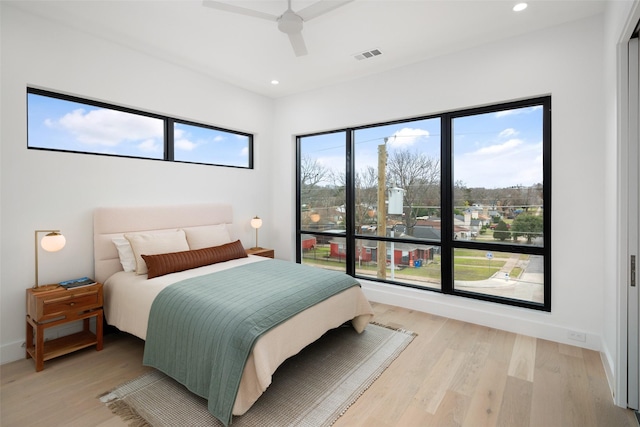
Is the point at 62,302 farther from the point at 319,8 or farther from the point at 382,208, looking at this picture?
the point at 382,208

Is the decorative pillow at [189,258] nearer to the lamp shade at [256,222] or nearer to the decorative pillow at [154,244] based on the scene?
the decorative pillow at [154,244]

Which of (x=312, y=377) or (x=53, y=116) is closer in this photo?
(x=312, y=377)

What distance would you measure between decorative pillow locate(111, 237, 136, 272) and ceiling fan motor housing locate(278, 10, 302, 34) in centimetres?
253

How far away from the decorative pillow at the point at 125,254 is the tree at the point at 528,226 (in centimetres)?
388

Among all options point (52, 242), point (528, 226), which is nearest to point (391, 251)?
point (528, 226)

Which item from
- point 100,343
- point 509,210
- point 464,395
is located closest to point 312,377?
A: point 464,395

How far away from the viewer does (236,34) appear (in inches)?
117

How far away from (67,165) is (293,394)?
2.90 metres

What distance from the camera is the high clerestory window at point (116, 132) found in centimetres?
281

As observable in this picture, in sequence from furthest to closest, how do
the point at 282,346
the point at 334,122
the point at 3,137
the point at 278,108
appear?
the point at 278,108
the point at 334,122
the point at 3,137
the point at 282,346

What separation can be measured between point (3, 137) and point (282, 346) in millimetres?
2865

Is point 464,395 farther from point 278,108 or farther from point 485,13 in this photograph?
point 278,108

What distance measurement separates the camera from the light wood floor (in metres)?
1.87

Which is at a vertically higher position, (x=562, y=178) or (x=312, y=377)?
(x=562, y=178)
